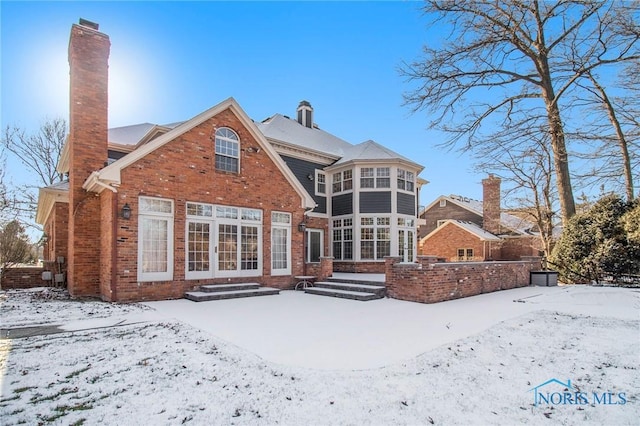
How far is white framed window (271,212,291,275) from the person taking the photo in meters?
11.9

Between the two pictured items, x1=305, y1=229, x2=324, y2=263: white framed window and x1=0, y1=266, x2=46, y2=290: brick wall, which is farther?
x1=305, y1=229, x2=324, y2=263: white framed window

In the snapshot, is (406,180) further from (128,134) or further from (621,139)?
(128,134)

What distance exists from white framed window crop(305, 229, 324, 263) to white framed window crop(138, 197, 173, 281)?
293 inches

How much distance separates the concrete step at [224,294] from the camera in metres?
9.26

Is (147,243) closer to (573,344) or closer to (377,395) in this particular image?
(377,395)

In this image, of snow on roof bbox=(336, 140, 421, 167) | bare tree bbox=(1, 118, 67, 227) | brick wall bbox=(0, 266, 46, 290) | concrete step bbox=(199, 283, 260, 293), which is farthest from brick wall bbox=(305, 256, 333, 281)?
bare tree bbox=(1, 118, 67, 227)

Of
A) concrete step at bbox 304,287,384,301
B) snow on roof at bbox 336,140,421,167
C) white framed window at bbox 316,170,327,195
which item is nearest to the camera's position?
concrete step at bbox 304,287,384,301

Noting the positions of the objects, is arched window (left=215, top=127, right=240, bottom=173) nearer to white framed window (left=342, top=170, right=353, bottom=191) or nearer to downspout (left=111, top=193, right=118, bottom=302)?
downspout (left=111, top=193, right=118, bottom=302)

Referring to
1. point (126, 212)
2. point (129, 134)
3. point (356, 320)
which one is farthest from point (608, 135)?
point (129, 134)

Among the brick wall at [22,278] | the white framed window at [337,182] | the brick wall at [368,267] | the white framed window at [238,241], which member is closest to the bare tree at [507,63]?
the white framed window at [337,182]

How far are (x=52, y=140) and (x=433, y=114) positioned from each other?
2390cm

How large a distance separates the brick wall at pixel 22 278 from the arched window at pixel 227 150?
832cm

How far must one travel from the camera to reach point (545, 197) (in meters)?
21.0

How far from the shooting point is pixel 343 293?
1023cm
